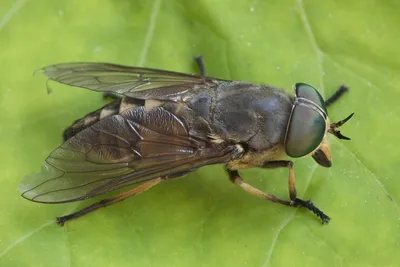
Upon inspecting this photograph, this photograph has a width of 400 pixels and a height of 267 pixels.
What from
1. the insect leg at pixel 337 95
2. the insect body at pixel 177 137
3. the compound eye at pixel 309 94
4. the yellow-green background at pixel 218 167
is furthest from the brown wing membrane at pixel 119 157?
the insect leg at pixel 337 95

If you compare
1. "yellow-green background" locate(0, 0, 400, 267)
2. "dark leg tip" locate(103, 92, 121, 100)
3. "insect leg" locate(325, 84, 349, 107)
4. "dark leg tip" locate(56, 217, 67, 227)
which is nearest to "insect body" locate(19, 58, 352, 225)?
"dark leg tip" locate(56, 217, 67, 227)

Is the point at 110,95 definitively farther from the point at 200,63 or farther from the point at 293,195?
the point at 293,195

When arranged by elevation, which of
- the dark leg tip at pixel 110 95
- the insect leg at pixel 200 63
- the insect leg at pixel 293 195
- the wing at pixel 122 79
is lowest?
the insect leg at pixel 293 195

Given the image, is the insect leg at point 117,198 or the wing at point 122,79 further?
the wing at point 122,79

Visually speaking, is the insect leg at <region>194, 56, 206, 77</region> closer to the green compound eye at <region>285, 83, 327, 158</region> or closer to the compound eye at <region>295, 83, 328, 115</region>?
the compound eye at <region>295, 83, 328, 115</region>

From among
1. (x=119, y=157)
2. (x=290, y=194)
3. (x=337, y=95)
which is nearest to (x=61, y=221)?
(x=119, y=157)

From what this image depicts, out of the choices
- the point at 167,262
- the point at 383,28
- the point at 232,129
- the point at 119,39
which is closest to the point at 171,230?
the point at 167,262

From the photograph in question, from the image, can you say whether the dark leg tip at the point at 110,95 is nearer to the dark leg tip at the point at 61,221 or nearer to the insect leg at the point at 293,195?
the dark leg tip at the point at 61,221
